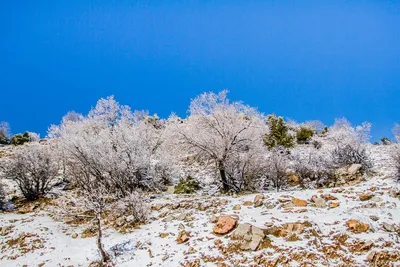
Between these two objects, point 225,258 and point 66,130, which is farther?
point 66,130

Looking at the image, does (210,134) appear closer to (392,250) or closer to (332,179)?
(332,179)

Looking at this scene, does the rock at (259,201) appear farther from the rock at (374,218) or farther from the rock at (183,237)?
the rock at (374,218)

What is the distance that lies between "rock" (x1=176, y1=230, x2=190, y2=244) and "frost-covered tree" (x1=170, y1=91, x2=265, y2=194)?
680 centimetres

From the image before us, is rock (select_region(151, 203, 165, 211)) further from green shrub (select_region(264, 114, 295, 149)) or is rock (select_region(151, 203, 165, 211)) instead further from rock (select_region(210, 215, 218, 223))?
green shrub (select_region(264, 114, 295, 149))

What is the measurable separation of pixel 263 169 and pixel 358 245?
9078 millimetres

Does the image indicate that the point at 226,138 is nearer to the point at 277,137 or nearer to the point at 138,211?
the point at 138,211

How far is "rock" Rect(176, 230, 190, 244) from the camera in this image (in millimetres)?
9086

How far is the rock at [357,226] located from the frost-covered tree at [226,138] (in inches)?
302

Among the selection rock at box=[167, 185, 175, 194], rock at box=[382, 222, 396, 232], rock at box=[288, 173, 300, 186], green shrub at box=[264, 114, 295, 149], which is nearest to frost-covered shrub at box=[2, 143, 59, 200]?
rock at box=[167, 185, 175, 194]

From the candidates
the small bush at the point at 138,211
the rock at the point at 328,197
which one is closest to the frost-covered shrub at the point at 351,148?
the rock at the point at 328,197

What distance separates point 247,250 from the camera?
8008 millimetres

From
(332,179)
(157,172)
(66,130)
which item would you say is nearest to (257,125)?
(332,179)

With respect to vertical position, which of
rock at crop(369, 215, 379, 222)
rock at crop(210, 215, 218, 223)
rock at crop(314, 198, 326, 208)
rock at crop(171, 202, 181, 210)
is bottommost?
rock at crop(369, 215, 379, 222)

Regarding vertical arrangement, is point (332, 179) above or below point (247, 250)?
above
